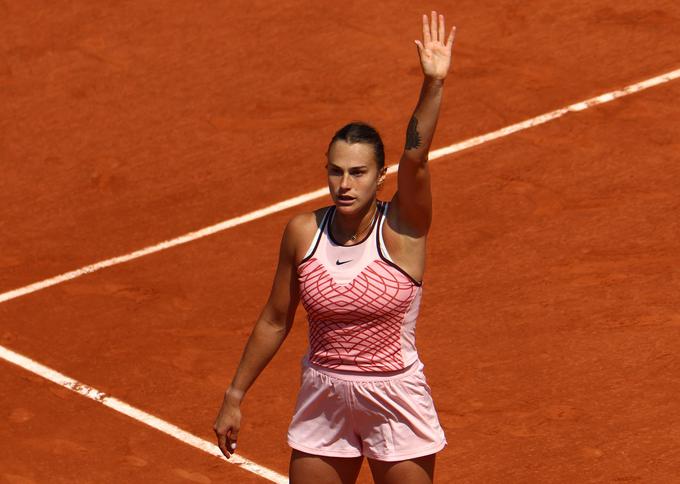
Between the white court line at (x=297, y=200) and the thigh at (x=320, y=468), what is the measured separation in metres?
5.26

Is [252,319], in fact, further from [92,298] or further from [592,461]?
[592,461]

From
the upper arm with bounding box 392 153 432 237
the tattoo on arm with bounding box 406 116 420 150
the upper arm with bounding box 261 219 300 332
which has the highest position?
the tattoo on arm with bounding box 406 116 420 150

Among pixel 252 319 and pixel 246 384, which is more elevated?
pixel 246 384

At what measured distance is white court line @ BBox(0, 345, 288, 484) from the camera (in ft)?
29.8

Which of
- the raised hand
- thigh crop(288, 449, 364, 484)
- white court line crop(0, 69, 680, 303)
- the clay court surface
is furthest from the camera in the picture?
white court line crop(0, 69, 680, 303)

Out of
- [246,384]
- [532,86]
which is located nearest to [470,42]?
[532,86]

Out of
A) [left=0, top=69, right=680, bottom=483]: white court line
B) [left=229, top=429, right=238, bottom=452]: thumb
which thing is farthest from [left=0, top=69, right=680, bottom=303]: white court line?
[left=229, top=429, right=238, bottom=452]: thumb

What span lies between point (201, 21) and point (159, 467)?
7003 mm

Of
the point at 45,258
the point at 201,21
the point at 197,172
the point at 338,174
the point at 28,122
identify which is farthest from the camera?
the point at 201,21

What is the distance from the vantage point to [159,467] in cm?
912

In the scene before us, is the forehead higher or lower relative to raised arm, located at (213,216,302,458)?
higher

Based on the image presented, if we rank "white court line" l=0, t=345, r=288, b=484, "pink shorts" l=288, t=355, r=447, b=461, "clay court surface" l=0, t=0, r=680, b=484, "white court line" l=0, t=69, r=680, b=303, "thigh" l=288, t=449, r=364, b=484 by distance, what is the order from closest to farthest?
"pink shorts" l=288, t=355, r=447, b=461 < "thigh" l=288, t=449, r=364, b=484 < "white court line" l=0, t=345, r=288, b=484 < "clay court surface" l=0, t=0, r=680, b=484 < "white court line" l=0, t=69, r=680, b=303

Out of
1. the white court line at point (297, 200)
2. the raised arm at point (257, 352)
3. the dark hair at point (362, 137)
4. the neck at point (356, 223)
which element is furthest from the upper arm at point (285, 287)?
the white court line at point (297, 200)

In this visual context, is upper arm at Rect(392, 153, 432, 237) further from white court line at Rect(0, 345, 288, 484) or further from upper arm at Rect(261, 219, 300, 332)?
white court line at Rect(0, 345, 288, 484)
